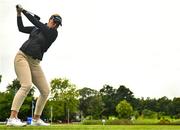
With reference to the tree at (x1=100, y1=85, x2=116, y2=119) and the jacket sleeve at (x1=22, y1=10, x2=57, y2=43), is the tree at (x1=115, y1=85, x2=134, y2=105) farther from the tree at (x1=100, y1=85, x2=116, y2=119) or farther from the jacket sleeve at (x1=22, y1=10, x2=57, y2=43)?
the jacket sleeve at (x1=22, y1=10, x2=57, y2=43)

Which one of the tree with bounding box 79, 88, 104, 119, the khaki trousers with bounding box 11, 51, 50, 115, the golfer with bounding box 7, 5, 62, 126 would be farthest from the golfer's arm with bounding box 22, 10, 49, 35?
the tree with bounding box 79, 88, 104, 119

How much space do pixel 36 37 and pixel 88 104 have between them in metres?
147

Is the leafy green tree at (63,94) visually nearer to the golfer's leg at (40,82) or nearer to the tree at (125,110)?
the tree at (125,110)

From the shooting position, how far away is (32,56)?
35.3 feet

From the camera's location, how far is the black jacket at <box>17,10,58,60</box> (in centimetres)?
1072

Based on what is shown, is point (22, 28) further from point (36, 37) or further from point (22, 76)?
point (22, 76)

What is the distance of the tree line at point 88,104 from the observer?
333ft

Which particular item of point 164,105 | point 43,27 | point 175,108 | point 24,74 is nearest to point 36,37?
point 43,27

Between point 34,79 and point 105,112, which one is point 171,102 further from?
point 34,79

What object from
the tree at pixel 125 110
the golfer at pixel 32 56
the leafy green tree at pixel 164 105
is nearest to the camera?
the golfer at pixel 32 56

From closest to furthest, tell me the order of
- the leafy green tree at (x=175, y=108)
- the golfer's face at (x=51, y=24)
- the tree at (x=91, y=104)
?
1. the golfer's face at (x=51, y=24)
2. the tree at (x=91, y=104)
3. the leafy green tree at (x=175, y=108)

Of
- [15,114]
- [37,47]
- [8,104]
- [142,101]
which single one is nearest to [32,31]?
[37,47]

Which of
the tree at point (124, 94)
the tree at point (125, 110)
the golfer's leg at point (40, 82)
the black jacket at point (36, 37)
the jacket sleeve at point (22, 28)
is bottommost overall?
the golfer's leg at point (40, 82)

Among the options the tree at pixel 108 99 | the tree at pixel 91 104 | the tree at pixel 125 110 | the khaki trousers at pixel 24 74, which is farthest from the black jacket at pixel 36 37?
the tree at pixel 108 99
